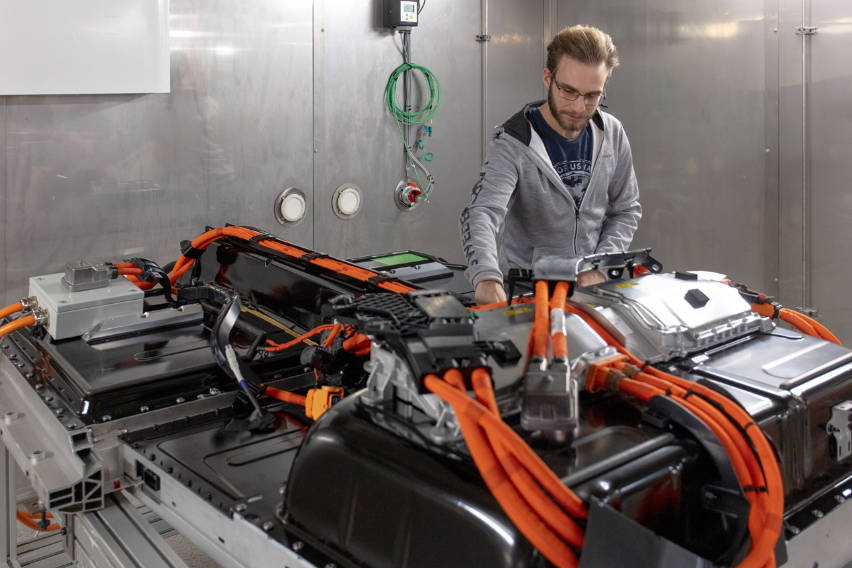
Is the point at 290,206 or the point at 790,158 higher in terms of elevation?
the point at 790,158

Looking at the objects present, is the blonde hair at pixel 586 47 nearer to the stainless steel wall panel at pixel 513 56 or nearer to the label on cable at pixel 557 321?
the label on cable at pixel 557 321

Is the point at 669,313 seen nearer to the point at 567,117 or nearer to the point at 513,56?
the point at 567,117

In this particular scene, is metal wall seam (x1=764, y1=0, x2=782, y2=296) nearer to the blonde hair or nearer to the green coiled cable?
the green coiled cable

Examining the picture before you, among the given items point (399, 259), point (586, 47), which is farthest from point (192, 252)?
point (586, 47)

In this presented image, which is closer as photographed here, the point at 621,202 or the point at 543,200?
the point at 543,200

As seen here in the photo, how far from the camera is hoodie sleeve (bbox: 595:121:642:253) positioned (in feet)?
7.11

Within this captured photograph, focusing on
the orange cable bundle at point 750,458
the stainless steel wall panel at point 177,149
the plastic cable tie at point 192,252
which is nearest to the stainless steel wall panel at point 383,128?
the stainless steel wall panel at point 177,149

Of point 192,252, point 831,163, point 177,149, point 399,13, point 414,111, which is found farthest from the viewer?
point 414,111

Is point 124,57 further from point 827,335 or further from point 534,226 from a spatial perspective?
point 827,335

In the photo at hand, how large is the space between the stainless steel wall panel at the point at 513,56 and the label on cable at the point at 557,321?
10.4 ft

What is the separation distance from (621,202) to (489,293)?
644 mm

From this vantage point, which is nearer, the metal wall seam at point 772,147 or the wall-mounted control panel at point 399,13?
the metal wall seam at point 772,147

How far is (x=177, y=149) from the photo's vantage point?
10.6 ft

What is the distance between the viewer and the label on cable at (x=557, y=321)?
1.08 meters
